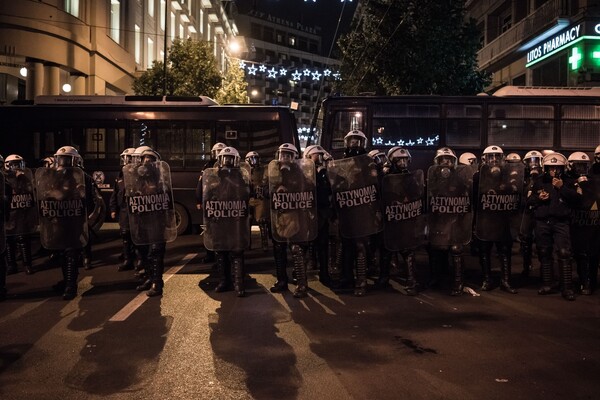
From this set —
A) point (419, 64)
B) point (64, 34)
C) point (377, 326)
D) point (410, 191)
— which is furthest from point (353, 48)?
point (377, 326)

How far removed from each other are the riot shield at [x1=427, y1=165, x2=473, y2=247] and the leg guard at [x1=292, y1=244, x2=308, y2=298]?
1866 millimetres

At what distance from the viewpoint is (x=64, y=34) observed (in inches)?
848

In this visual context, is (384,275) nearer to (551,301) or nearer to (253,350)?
(551,301)

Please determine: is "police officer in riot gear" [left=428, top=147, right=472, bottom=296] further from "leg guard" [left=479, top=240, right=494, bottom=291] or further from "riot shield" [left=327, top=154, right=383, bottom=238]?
"riot shield" [left=327, top=154, right=383, bottom=238]

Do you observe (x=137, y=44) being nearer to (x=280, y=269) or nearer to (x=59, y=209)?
(x=59, y=209)

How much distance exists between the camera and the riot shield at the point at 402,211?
25.3 ft

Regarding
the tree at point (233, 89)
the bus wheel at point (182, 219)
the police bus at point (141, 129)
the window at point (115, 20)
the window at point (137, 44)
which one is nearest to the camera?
the bus wheel at point (182, 219)

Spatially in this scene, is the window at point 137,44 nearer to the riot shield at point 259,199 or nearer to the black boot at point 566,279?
the riot shield at point 259,199

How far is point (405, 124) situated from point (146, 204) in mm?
8408

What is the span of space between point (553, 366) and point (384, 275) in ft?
11.0

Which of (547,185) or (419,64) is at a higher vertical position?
(419,64)

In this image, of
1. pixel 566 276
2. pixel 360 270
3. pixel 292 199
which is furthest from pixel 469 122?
pixel 292 199

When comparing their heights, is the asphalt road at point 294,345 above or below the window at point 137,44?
below

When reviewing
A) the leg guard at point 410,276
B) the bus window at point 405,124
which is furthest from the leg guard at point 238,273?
the bus window at point 405,124
